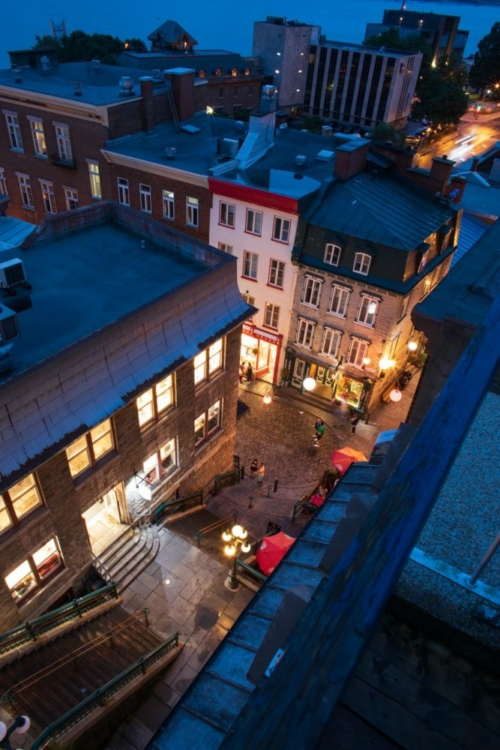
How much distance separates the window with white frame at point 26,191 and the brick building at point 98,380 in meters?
20.8

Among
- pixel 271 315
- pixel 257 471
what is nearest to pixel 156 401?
pixel 257 471

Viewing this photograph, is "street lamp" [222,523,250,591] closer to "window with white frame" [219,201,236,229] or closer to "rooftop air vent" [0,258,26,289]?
"rooftop air vent" [0,258,26,289]

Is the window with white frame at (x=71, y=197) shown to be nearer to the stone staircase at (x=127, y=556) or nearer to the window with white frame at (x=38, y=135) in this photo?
the window with white frame at (x=38, y=135)

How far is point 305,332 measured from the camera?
31359 millimetres

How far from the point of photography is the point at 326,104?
87875mm

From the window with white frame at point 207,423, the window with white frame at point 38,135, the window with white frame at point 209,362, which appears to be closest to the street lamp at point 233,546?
the window with white frame at point 207,423

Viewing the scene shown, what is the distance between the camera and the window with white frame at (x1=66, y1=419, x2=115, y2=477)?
48.8 feet

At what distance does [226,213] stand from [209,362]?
1405cm

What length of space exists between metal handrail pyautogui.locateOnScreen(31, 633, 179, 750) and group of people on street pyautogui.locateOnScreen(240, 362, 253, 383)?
66.5ft

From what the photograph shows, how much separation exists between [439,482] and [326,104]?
98773 mm

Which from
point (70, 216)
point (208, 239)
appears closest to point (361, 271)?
point (208, 239)

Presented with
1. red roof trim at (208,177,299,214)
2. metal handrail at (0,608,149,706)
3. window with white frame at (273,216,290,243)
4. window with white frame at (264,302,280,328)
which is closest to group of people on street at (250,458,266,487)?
window with white frame at (264,302,280,328)

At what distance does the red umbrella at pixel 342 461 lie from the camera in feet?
79.8

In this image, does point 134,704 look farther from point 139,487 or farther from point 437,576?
point 437,576
